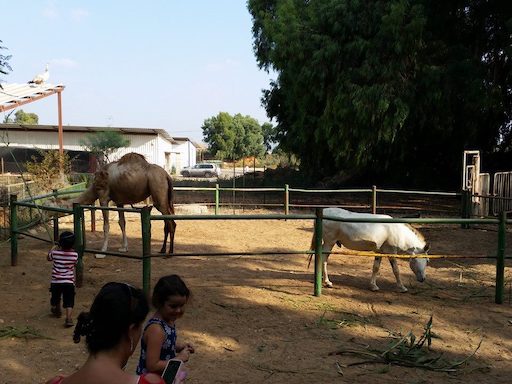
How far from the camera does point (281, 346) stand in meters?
4.44

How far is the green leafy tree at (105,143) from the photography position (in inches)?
1125

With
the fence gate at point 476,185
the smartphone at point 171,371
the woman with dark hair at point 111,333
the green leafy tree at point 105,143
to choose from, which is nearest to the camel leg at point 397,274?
the smartphone at point 171,371

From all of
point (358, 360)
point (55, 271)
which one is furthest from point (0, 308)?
point (358, 360)

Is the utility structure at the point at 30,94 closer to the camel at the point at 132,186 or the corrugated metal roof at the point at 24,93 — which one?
the corrugated metal roof at the point at 24,93

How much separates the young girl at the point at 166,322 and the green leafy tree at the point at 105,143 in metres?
27.1

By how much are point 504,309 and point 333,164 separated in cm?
1445

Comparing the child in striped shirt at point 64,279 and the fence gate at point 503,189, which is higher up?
the fence gate at point 503,189

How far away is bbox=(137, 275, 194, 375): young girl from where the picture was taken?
2.31 metres

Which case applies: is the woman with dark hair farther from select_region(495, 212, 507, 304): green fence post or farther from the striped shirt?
select_region(495, 212, 507, 304): green fence post

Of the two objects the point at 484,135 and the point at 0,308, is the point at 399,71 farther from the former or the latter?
the point at 0,308

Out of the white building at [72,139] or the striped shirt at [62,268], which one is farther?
the white building at [72,139]

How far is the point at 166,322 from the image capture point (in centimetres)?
246

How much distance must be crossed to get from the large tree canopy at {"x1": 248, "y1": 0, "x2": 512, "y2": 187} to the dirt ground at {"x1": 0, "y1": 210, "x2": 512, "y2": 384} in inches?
329

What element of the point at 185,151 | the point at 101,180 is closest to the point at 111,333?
the point at 101,180
